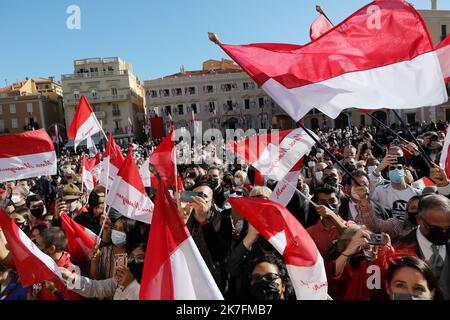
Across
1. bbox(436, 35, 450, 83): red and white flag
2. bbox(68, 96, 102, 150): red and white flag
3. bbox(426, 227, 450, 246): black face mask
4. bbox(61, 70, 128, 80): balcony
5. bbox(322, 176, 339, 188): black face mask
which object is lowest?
bbox(426, 227, 450, 246): black face mask

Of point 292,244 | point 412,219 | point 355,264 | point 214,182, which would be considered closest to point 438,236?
point 355,264

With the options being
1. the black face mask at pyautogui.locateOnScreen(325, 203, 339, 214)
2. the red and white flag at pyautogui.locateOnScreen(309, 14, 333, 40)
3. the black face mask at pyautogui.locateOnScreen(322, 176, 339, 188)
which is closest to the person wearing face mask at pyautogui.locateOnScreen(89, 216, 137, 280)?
the black face mask at pyautogui.locateOnScreen(325, 203, 339, 214)

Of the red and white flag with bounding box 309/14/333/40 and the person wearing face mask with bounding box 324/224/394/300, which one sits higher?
the red and white flag with bounding box 309/14/333/40

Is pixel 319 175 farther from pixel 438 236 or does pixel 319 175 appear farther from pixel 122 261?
pixel 122 261

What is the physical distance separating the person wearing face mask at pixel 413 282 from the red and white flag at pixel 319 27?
9.70ft

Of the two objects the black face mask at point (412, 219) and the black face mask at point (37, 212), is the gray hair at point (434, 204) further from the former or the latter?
the black face mask at point (37, 212)

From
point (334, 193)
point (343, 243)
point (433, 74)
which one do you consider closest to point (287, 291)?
point (343, 243)

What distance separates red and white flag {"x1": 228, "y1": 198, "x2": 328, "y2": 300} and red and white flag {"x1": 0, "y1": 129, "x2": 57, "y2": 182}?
12.7 feet

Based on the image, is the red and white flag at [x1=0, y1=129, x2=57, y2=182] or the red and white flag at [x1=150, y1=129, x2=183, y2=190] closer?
the red and white flag at [x1=150, y1=129, x2=183, y2=190]

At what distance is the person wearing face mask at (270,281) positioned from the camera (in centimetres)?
252

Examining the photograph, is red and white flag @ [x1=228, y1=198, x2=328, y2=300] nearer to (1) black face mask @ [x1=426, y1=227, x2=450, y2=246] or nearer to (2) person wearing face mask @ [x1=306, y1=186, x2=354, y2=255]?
(2) person wearing face mask @ [x1=306, y1=186, x2=354, y2=255]

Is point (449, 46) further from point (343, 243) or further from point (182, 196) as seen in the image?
point (182, 196)

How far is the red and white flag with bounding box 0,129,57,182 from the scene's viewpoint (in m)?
5.48
